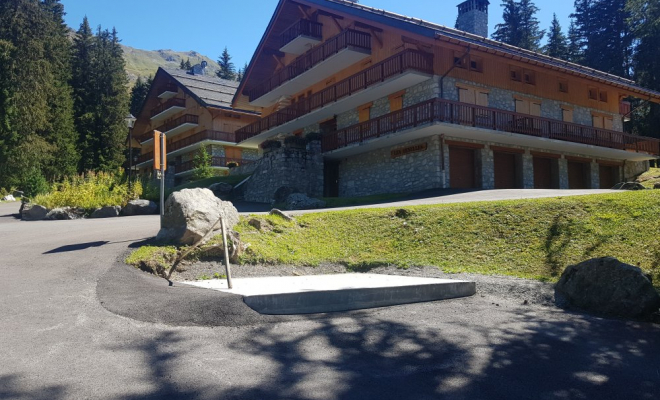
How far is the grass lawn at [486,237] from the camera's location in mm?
8516

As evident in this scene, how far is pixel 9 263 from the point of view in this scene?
26.1 ft

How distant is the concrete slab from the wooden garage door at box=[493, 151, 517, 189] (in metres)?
19.1

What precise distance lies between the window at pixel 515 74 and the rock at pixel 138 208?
19261 millimetres

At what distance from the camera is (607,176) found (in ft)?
102

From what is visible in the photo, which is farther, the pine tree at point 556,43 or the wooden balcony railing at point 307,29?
the pine tree at point 556,43

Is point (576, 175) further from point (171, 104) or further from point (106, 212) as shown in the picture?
point (171, 104)

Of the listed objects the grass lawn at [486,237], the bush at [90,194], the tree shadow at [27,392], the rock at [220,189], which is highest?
the rock at [220,189]

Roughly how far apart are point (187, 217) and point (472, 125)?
654 inches

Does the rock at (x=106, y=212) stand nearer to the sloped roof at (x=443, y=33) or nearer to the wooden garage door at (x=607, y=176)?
the sloped roof at (x=443, y=33)

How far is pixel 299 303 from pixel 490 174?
815 inches

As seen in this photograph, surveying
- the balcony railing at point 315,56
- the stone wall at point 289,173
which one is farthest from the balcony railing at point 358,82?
the stone wall at point 289,173

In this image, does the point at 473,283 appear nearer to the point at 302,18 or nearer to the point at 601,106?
the point at 302,18

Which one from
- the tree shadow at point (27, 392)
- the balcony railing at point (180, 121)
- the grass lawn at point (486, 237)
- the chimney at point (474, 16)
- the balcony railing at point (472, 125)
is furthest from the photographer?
the balcony railing at point (180, 121)

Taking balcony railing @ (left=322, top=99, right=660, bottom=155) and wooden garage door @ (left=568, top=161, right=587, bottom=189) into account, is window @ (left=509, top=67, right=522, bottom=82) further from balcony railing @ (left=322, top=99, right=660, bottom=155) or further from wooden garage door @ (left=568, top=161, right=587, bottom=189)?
wooden garage door @ (left=568, top=161, right=587, bottom=189)
